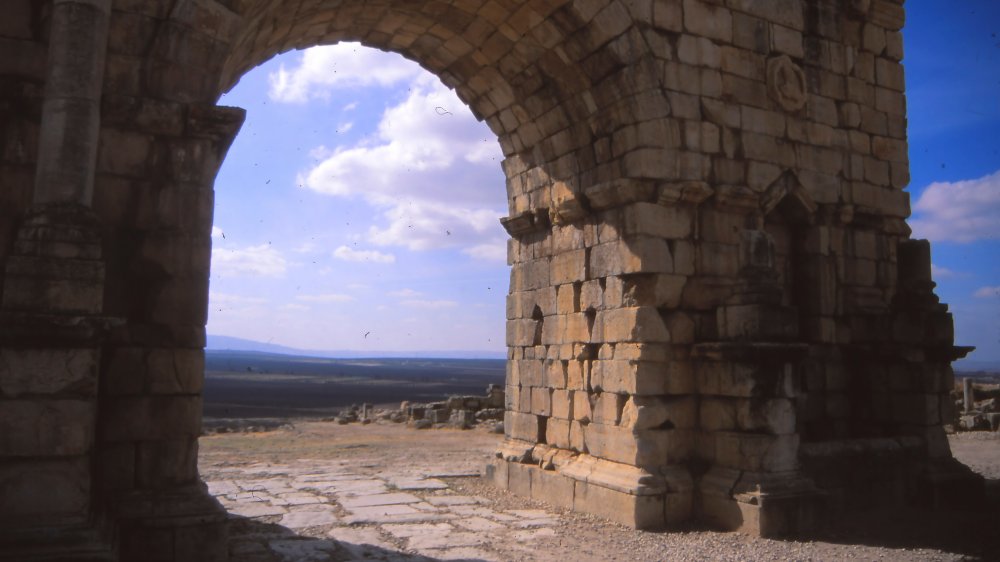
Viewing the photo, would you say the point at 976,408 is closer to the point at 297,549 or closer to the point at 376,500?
the point at 376,500

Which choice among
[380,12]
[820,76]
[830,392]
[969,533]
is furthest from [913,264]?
[380,12]

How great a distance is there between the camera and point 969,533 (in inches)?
299

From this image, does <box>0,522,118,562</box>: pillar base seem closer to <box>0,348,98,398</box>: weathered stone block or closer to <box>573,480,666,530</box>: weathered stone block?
<box>0,348,98,398</box>: weathered stone block

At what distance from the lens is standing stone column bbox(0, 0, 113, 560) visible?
4.58 m

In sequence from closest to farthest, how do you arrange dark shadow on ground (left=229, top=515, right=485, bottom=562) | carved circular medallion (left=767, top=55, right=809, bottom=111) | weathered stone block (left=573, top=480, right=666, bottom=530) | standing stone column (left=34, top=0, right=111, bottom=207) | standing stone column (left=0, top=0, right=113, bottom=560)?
standing stone column (left=0, top=0, right=113, bottom=560) → standing stone column (left=34, top=0, right=111, bottom=207) → dark shadow on ground (left=229, top=515, right=485, bottom=562) → weathered stone block (left=573, top=480, right=666, bottom=530) → carved circular medallion (left=767, top=55, right=809, bottom=111)

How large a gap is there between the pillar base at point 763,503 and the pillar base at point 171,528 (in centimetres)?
464

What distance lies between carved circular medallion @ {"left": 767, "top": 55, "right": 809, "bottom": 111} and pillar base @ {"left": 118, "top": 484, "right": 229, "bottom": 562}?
730 centimetres

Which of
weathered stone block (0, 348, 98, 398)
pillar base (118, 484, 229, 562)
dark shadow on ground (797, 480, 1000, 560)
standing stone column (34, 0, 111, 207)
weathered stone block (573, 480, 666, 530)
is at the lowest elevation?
dark shadow on ground (797, 480, 1000, 560)

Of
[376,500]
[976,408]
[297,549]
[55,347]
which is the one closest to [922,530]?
[376,500]

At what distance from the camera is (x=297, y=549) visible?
6.63 m

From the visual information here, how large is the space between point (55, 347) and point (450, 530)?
409 cm

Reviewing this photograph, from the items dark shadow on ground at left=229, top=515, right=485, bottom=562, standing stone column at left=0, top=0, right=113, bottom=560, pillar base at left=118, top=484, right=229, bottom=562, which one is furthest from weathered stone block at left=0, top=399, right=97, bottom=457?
dark shadow on ground at left=229, top=515, right=485, bottom=562

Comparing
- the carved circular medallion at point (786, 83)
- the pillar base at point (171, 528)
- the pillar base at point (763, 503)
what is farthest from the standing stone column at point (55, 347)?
the carved circular medallion at point (786, 83)

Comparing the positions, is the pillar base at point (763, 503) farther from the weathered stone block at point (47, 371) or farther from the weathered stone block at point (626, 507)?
the weathered stone block at point (47, 371)
